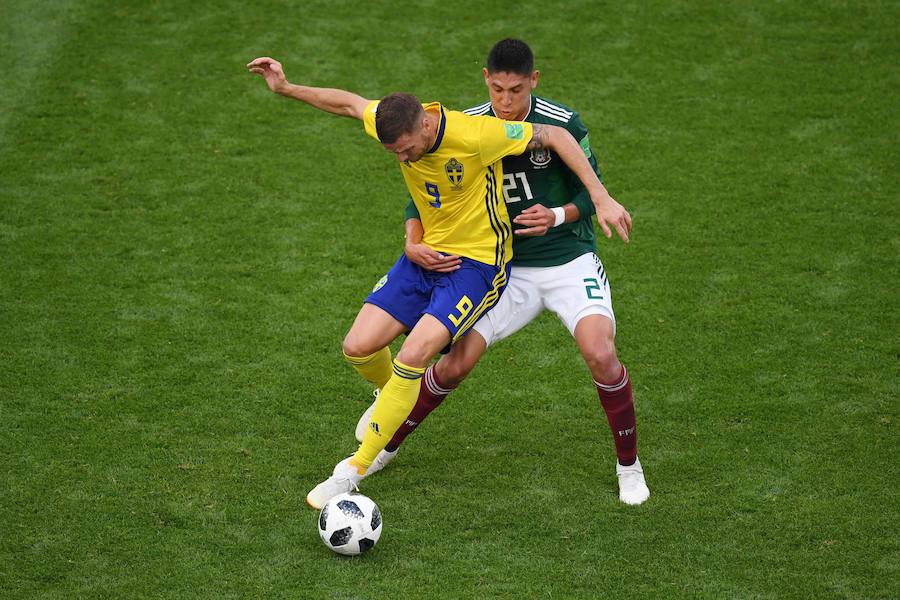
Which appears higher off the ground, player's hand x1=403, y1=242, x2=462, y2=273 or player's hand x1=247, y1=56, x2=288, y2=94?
player's hand x1=247, y1=56, x2=288, y2=94

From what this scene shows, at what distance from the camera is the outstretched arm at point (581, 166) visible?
5.94 meters

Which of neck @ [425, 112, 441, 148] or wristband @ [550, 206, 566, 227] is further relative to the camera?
wristband @ [550, 206, 566, 227]

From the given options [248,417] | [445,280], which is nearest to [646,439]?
[445,280]

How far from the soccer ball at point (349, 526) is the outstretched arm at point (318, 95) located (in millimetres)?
2098

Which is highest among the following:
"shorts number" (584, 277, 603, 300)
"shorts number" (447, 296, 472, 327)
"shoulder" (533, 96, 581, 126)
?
"shoulder" (533, 96, 581, 126)

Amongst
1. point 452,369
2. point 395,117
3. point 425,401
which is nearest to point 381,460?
point 425,401

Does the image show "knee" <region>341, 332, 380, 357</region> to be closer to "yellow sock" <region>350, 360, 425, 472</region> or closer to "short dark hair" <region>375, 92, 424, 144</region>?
"yellow sock" <region>350, 360, 425, 472</region>

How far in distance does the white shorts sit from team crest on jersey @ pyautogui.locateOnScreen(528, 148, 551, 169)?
59 centimetres

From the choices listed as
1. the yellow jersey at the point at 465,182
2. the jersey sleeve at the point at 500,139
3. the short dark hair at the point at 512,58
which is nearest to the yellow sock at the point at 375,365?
the yellow jersey at the point at 465,182

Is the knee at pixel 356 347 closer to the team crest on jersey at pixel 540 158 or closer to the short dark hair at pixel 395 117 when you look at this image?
the short dark hair at pixel 395 117

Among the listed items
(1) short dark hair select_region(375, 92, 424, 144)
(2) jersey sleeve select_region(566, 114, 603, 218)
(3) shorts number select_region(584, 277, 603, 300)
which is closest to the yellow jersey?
(1) short dark hair select_region(375, 92, 424, 144)

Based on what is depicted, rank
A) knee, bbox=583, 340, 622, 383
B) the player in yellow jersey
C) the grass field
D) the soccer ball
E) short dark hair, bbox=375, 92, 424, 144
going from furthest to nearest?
knee, bbox=583, 340, 622, 383 < the player in yellow jersey < the grass field < short dark hair, bbox=375, 92, 424, 144 < the soccer ball

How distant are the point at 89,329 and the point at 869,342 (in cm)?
535

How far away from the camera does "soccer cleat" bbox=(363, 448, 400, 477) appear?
21.9 ft
